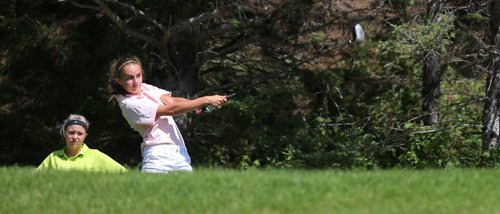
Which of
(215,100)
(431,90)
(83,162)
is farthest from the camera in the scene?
(431,90)

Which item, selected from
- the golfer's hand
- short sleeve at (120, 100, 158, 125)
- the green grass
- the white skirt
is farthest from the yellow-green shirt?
the golfer's hand

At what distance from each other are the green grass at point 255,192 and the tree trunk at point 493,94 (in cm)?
602

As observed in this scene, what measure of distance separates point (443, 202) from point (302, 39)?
468 inches

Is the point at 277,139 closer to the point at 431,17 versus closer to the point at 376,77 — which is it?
the point at 376,77

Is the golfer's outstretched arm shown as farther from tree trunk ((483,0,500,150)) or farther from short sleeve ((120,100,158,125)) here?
tree trunk ((483,0,500,150))

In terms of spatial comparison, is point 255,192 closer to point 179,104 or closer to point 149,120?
point 179,104

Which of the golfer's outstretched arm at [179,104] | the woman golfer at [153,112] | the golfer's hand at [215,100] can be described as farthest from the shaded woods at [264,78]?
the woman golfer at [153,112]

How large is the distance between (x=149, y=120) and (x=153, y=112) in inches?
3.1

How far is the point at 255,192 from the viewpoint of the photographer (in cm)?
794

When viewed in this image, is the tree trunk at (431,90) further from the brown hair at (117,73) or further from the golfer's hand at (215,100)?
the brown hair at (117,73)

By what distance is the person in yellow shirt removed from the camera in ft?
33.8

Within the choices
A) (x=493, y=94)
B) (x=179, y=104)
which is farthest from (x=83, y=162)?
(x=493, y=94)

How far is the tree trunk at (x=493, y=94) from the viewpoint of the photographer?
14711 mm

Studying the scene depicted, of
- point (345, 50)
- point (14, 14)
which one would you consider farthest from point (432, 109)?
point (14, 14)
